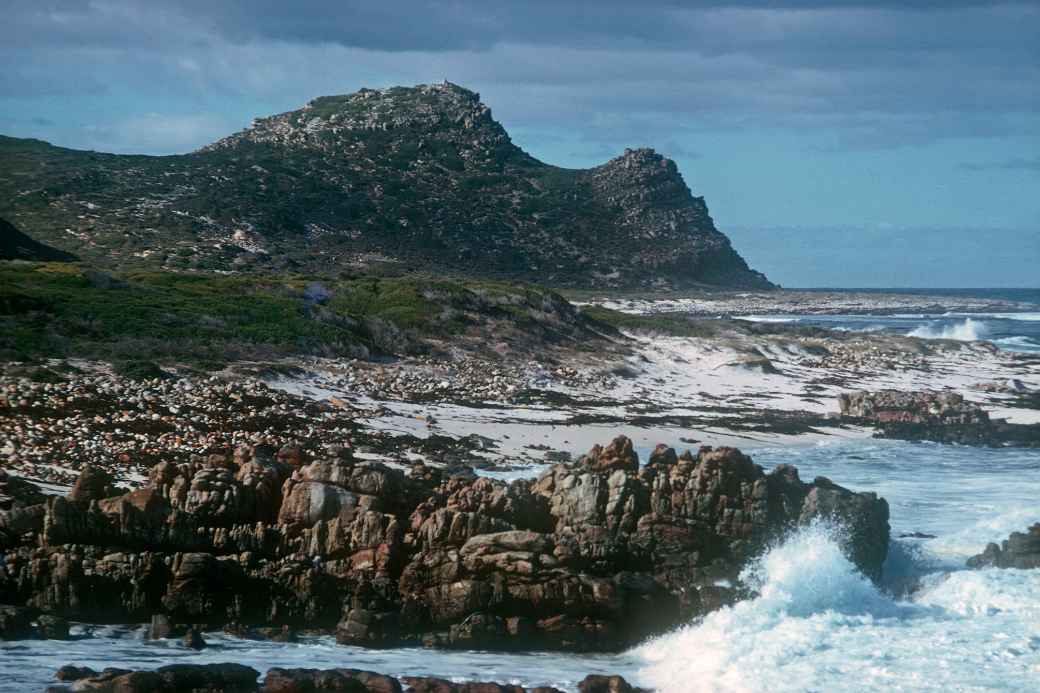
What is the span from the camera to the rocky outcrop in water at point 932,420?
30.7 meters

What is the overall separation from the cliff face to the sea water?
66.7 m

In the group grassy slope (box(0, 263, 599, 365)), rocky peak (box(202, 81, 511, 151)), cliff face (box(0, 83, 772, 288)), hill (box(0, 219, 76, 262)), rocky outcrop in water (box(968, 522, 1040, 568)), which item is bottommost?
rocky outcrop in water (box(968, 522, 1040, 568))

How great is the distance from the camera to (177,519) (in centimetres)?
1568

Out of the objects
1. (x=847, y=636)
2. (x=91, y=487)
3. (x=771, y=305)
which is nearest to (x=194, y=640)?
(x=91, y=487)

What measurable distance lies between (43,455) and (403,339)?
2134 centimetres

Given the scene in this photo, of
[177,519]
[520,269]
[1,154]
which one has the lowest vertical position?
[177,519]

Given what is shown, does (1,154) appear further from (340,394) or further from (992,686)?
(992,686)

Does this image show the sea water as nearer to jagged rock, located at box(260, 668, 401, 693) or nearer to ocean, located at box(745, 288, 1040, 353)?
jagged rock, located at box(260, 668, 401, 693)

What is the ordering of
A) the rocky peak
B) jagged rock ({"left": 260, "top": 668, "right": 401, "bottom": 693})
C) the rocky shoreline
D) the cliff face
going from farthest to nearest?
the rocky peak < the cliff face < the rocky shoreline < jagged rock ({"left": 260, "top": 668, "right": 401, "bottom": 693})

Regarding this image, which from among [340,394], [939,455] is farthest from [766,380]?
[340,394]

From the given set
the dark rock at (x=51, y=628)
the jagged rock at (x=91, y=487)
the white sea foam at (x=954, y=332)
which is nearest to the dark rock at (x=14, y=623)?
the dark rock at (x=51, y=628)

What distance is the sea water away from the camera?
43.8 ft

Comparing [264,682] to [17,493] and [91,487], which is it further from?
[17,493]

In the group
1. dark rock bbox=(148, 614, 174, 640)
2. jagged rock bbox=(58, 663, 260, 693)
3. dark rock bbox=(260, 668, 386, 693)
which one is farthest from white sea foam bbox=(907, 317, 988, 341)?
jagged rock bbox=(58, 663, 260, 693)
